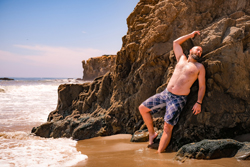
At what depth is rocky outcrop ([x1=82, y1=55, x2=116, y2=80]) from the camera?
4925 centimetres

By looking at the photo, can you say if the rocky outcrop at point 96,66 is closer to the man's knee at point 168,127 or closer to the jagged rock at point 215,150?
the man's knee at point 168,127

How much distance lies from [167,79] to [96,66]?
48174 mm

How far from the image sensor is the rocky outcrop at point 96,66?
4925cm

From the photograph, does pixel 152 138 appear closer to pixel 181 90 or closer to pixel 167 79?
pixel 181 90

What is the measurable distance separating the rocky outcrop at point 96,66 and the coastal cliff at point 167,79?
42293 mm

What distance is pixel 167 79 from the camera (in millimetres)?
4387

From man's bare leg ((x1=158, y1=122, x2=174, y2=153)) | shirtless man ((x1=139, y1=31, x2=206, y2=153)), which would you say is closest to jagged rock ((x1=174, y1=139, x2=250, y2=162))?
man's bare leg ((x1=158, y1=122, x2=174, y2=153))

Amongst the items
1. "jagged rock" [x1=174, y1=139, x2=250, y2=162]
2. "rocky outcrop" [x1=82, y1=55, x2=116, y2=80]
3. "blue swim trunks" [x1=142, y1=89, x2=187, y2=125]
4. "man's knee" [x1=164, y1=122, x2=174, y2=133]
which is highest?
"rocky outcrop" [x1=82, y1=55, x2=116, y2=80]

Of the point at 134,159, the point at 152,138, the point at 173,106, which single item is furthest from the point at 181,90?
the point at 134,159

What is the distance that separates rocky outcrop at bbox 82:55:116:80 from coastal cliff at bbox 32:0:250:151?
42.3 meters

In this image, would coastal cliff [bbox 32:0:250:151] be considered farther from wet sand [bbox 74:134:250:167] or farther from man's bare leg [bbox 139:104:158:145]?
wet sand [bbox 74:134:250:167]

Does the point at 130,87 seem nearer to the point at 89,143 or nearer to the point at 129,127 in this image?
the point at 129,127

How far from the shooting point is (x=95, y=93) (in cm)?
632

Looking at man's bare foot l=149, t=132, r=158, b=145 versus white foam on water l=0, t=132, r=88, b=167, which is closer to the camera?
white foam on water l=0, t=132, r=88, b=167
